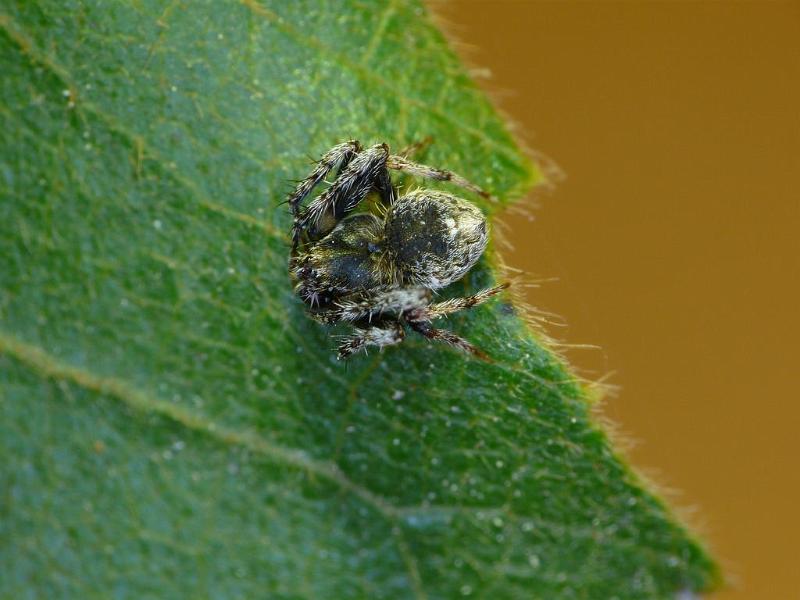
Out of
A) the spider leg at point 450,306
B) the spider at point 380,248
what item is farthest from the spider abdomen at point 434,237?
the spider leg at point 450,306

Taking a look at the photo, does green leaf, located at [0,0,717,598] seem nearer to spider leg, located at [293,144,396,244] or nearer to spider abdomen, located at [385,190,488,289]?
spider leg, located at [293,144,396,244]

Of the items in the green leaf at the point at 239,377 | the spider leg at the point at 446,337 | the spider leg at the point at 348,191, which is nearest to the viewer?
the green leaf at the point at 239,377

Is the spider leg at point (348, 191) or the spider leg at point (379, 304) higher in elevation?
the spider leg at point (348, 191)

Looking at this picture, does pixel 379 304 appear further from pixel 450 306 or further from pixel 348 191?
pixel 348 191

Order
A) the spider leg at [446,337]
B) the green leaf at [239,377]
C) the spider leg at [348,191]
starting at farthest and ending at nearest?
the spider leg at [348,191]
the spider leg at [446,337]
the green leaf at [239,377]

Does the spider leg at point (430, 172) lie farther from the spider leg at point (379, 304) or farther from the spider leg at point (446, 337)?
the spider leg at point (446, 337)

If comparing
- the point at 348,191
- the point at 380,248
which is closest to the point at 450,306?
the point at 380,248

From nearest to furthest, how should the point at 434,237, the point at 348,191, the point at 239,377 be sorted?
the point at 239,377 < the point at 434,237 < the point at 348,191
